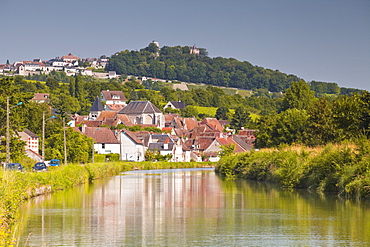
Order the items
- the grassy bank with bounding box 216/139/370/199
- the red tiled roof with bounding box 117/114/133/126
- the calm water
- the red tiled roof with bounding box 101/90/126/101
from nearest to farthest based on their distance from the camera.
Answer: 1. the calm water
2. the grassy bank with bounding box 216/139/370/199
3. the red tiled roof with bounding box 117/114/133/126
4. the red tiled roof with bounding box 101/90/126/101

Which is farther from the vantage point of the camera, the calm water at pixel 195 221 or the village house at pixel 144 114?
the village house at pixel 144 114

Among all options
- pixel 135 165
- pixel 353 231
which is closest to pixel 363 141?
pixel 353 231

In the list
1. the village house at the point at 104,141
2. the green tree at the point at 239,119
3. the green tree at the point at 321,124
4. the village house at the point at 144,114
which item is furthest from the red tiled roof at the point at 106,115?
the green tree at the point at 321,124

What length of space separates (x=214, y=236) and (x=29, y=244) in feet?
19.5

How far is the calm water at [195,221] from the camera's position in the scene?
1852 centimetres

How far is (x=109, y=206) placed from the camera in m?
29.2

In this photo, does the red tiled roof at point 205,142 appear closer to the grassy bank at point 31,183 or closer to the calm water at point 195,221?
the grassy bank at point 31,183

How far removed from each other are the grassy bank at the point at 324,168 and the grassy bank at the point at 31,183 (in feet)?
52.2

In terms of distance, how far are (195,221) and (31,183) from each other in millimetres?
14028

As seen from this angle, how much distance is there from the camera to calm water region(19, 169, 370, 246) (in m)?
18.5

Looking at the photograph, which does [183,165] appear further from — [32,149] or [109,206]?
[109,206]

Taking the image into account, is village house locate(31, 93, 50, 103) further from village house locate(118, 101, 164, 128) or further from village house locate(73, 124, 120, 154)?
village house locate(73, 124, 120, 154)

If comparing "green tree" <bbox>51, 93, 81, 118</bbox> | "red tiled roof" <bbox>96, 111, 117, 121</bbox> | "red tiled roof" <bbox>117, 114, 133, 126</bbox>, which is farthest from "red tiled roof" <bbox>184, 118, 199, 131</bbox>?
"green tree" <bbox>51, 93, 81, 118</bbox>

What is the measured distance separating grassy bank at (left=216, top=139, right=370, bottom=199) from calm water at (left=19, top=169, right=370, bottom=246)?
57.2 inches
